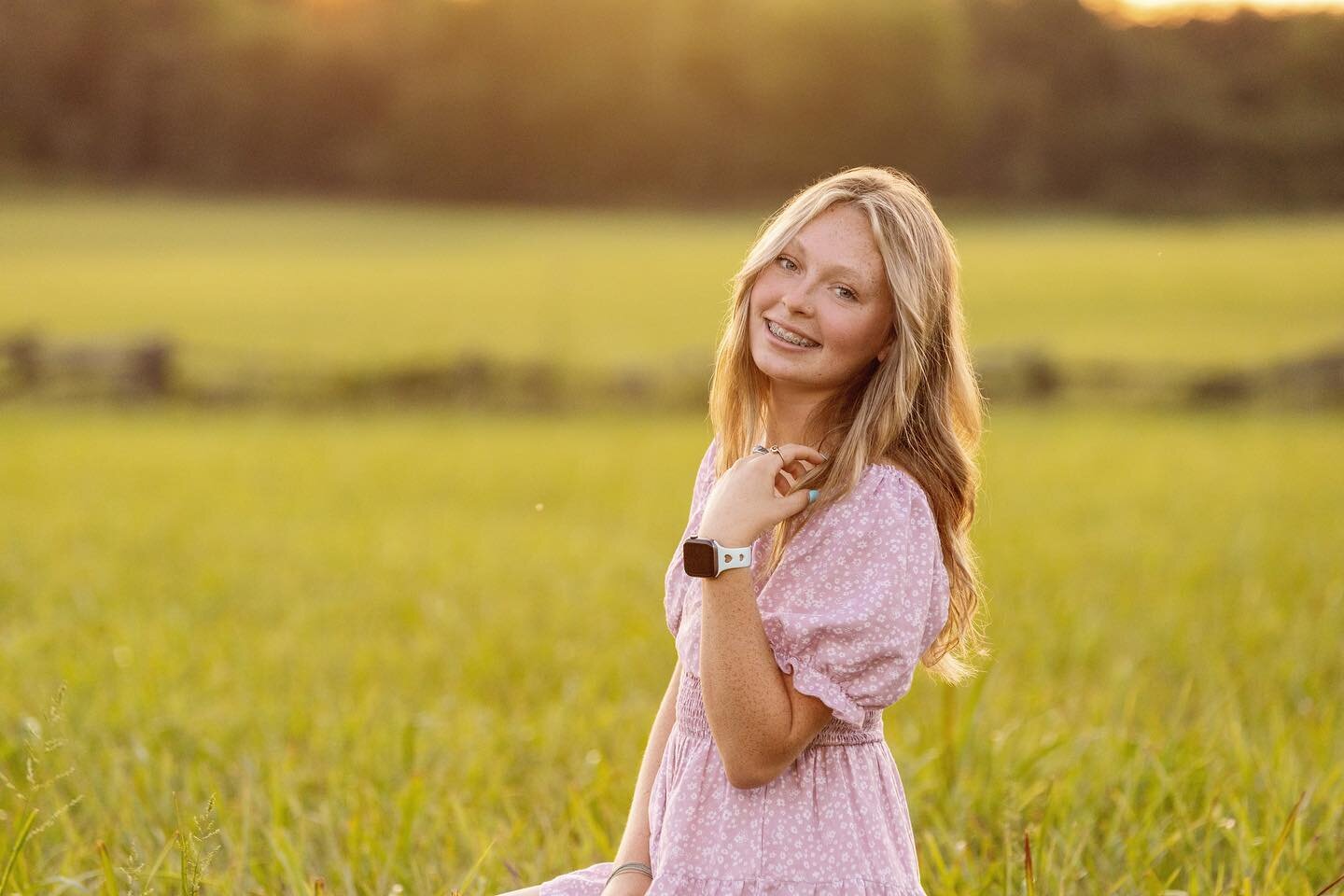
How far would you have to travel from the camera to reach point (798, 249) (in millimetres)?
1865

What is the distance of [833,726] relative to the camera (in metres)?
1.83

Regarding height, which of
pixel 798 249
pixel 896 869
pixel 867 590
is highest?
pixel 798 249

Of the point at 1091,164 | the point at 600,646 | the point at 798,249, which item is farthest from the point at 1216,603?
the point at 1091,164

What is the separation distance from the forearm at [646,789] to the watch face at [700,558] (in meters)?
0.33

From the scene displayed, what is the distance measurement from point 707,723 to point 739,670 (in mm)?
244

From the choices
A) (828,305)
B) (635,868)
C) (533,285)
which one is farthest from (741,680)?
(533,285)

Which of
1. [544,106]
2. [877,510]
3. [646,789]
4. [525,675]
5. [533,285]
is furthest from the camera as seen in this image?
[544,106]

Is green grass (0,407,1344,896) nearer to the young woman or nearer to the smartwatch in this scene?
the young woman

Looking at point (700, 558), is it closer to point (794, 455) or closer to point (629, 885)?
point (794, 455)

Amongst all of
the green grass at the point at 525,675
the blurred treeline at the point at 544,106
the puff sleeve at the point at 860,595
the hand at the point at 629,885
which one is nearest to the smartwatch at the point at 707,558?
the puff sleeve at the point at 860,595

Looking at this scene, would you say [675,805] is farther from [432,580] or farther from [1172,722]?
[432,580]

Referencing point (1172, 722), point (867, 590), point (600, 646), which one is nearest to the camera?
point (867, 590)

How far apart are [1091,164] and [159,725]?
40.2m

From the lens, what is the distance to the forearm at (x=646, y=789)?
1948mm
